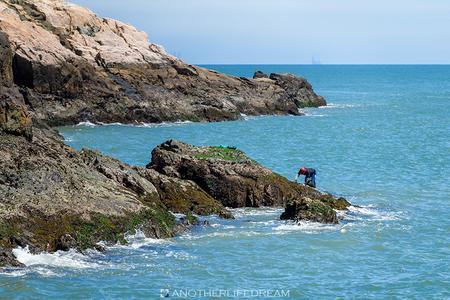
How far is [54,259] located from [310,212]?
38.7 feet

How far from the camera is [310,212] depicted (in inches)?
1318

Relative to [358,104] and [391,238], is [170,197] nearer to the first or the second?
[391,238]

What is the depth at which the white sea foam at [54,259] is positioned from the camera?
25750mm

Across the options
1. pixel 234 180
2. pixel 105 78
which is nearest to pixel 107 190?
pixel 234 180

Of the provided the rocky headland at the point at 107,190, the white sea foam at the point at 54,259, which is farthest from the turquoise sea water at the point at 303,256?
the rocky headland at the point at 107,190

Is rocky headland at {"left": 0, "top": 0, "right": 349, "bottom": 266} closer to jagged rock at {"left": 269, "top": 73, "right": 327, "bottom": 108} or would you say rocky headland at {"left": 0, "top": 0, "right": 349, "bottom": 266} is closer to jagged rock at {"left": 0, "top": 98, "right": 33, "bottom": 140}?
jagged rock at {"left": 0, "top": 98, "right": 33, "bottom": 140}

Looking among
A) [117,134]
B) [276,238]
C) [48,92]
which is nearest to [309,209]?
[276,238]

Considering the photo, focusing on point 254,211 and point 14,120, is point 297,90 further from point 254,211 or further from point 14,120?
point 14,120

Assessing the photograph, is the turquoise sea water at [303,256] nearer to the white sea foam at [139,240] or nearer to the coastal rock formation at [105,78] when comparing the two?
the white sea foam at [139,240]

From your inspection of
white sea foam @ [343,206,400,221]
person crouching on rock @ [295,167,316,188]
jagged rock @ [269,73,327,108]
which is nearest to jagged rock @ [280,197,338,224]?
white sea foam @ [343,206,400,221]

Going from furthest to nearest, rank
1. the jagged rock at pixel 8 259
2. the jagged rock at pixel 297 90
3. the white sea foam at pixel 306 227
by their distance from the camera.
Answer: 1. the jagged rock at pixel 297 90
2. the white sea foam at pixel 306 227
3. the jagged rock at pixel 8 259

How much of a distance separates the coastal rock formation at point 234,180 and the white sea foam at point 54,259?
10.9m

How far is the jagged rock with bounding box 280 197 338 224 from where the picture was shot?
33375 millimetres

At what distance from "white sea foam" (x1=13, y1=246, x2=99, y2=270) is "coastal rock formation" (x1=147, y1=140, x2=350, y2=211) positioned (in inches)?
430
